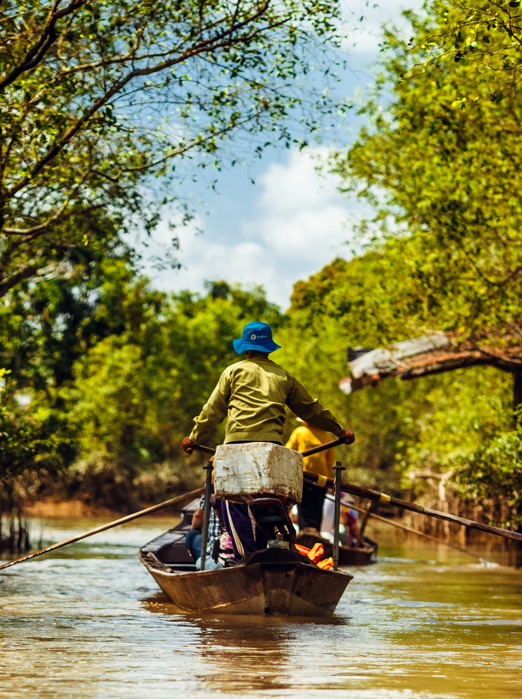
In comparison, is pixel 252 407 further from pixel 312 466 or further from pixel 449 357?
pixel 449 357

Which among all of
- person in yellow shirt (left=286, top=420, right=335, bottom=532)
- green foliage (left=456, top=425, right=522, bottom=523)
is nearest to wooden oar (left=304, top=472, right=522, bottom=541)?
person in yellow shirt (left=286, top=420, right=335, bottom=532)

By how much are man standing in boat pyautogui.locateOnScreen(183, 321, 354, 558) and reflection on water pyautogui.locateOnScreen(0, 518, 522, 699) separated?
82 centimetres

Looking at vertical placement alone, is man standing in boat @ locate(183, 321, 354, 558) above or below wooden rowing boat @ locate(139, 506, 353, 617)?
above

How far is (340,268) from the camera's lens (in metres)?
18.1

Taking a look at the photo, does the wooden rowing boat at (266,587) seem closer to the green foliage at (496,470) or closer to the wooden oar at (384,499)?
the wooden oar at (384,499)

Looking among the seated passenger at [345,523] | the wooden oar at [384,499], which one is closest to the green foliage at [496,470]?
the seated passenger at [345,523]

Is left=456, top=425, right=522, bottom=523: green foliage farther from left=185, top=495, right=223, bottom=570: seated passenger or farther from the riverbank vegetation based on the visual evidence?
left=185, top=495, right=223, bottom=570: seated passenger

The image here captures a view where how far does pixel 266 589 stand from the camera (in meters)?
6.80

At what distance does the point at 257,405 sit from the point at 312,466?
2317mm

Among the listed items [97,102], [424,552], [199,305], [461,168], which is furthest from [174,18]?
[199,305]

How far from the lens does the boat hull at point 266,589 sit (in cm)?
677

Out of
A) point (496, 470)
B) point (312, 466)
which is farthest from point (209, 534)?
point (496, 470)

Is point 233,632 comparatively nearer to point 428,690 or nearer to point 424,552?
point 428,690

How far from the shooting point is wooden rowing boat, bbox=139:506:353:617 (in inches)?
266
